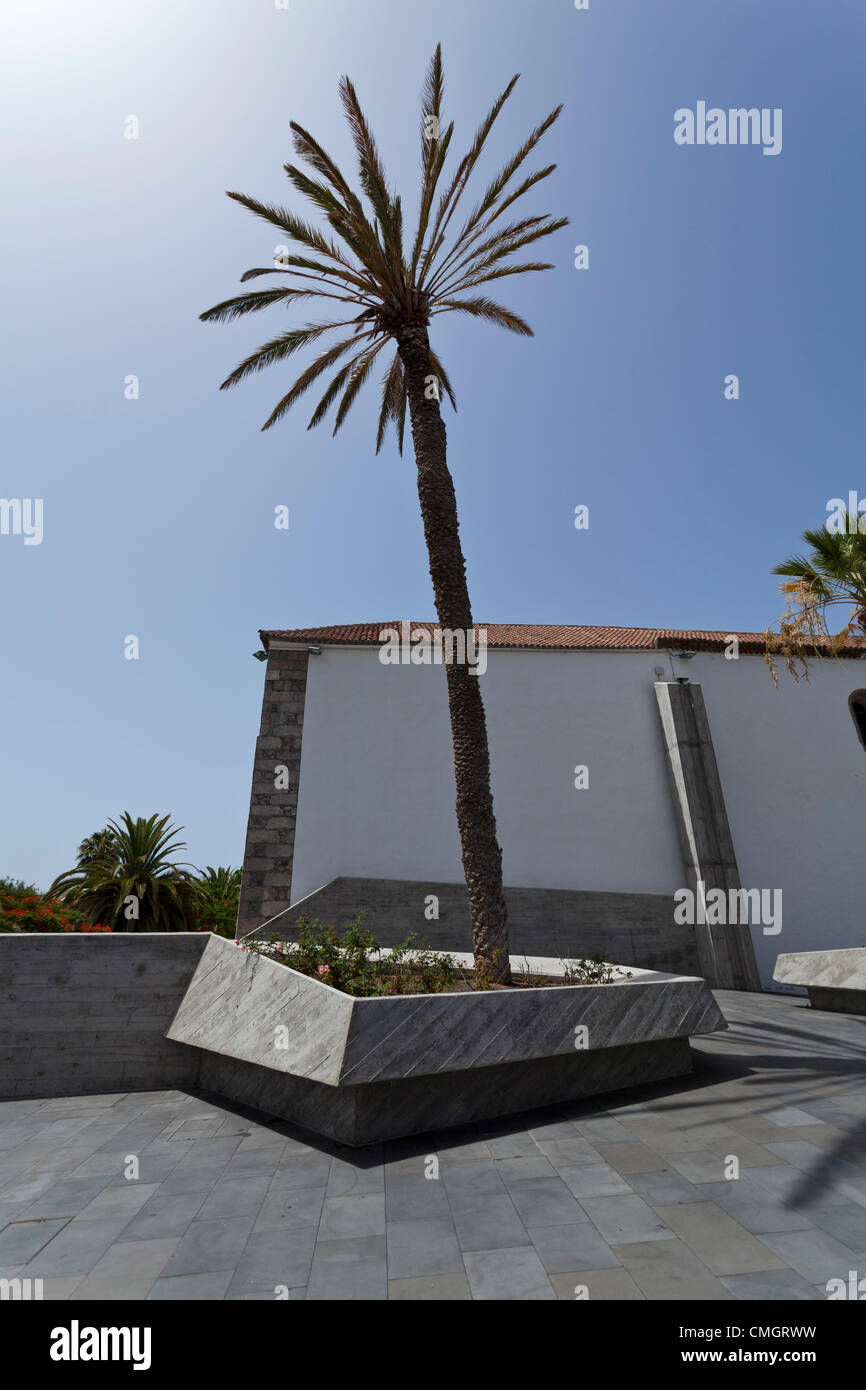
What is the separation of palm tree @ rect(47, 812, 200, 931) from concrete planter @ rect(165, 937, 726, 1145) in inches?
550

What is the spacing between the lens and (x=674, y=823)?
17109 mm

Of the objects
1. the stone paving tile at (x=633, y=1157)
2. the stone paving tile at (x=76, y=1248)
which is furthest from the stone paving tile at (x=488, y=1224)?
the stone paving tile at (x=76, y=1248)

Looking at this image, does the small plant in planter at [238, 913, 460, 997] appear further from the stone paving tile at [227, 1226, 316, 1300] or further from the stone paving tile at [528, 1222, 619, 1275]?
the stone paving tile at [528, 1222, 619, 1275]

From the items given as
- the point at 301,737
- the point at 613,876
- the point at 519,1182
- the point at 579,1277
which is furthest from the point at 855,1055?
the point at 301,737

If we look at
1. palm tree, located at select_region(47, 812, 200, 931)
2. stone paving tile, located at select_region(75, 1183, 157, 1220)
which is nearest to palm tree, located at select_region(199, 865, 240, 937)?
palm tree, located at select_region(47, 812, 200, 931)

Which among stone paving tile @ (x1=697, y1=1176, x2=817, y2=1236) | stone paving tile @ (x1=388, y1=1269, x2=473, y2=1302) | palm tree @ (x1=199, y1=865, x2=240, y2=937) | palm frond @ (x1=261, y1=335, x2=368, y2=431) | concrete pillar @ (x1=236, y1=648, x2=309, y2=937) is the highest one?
palm frond @ (x1=261, y1=335, x2=368, y2=431)

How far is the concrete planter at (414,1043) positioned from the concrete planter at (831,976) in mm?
4892

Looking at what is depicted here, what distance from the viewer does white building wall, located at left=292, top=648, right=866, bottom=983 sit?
16.2 metres

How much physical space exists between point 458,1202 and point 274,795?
12350 mm

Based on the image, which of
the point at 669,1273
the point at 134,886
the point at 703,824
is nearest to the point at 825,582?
the point at 703,824

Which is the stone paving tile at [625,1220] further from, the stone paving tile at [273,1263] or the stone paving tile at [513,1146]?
the stone paving tile at [273,1263]
